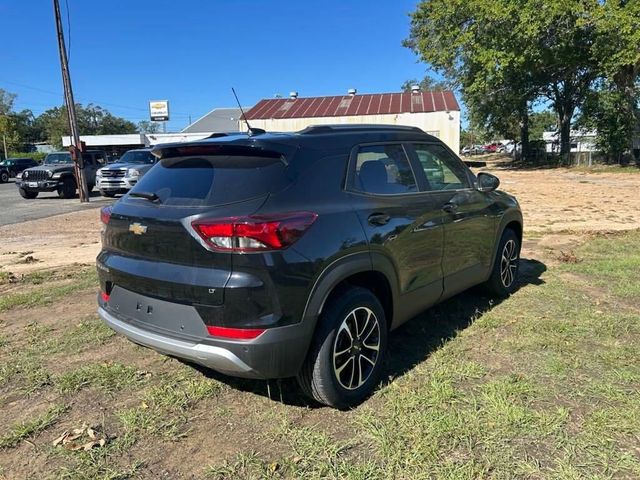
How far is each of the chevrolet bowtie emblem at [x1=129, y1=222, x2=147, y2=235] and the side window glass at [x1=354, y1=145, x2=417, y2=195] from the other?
1352 mm

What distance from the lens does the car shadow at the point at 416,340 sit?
3.43 metres

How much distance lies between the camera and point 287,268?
8.77ft

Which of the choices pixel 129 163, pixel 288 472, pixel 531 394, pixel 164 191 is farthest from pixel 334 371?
pixel 129 163

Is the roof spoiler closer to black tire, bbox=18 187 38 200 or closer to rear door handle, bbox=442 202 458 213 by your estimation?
rear door handle, bbox=442 202 458 213

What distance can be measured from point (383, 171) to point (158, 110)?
2772 inches

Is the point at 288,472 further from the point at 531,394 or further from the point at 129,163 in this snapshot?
the point at 129,163

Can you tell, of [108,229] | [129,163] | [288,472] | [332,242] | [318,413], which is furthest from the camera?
[129,163]

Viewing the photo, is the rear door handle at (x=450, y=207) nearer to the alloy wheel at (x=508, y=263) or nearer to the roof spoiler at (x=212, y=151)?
the alloy wheel at (x=508, y=263)

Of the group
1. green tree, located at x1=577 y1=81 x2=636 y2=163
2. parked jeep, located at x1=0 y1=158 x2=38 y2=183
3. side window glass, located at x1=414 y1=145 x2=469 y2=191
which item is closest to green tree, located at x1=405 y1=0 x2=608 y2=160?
green tree, located at x1=577 y1=81 x2=636 y2=163

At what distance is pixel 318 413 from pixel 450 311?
224cm

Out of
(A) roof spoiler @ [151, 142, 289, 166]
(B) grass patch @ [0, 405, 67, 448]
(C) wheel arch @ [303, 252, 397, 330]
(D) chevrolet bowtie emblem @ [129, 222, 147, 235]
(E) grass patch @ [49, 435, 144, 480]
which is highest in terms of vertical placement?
(A) roof spoiler @ [151, 142, 289, 166]

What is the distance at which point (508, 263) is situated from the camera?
5305 millimetres

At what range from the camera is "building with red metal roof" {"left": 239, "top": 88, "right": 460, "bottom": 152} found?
109ft

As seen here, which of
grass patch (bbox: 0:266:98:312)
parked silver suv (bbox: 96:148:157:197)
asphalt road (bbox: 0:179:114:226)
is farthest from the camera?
parked silver suv (bbox: 96:148:157:197)
